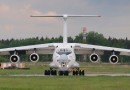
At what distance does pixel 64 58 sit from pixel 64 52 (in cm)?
100

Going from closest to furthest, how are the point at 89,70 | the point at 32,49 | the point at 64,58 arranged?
the point at 64,58 < the point at 32,49 < the point at 89,70

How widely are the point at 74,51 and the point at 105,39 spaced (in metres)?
60.3

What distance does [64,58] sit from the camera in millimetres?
43469

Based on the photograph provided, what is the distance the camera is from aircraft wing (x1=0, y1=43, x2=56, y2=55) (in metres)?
46.9

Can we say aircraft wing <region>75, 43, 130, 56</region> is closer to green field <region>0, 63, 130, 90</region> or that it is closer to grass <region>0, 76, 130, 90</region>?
green field <region>0, 63, 130, 90</region>

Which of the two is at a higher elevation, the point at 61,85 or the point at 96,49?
the point at 96,49

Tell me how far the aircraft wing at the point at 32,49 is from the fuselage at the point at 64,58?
5.84 feet

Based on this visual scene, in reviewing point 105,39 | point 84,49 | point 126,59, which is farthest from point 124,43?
point 84,49

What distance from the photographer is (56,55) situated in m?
44.4

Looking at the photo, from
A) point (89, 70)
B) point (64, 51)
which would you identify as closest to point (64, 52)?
point (64, 51)

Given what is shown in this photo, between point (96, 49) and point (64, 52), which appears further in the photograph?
point (96, 49)

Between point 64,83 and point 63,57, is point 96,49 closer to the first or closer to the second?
point 63,57

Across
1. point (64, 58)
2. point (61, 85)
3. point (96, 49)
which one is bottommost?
point (61, 85)

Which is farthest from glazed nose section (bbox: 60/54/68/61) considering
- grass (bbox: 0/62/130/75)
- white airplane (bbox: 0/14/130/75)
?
grass (bbox: 0/62/130/75)
